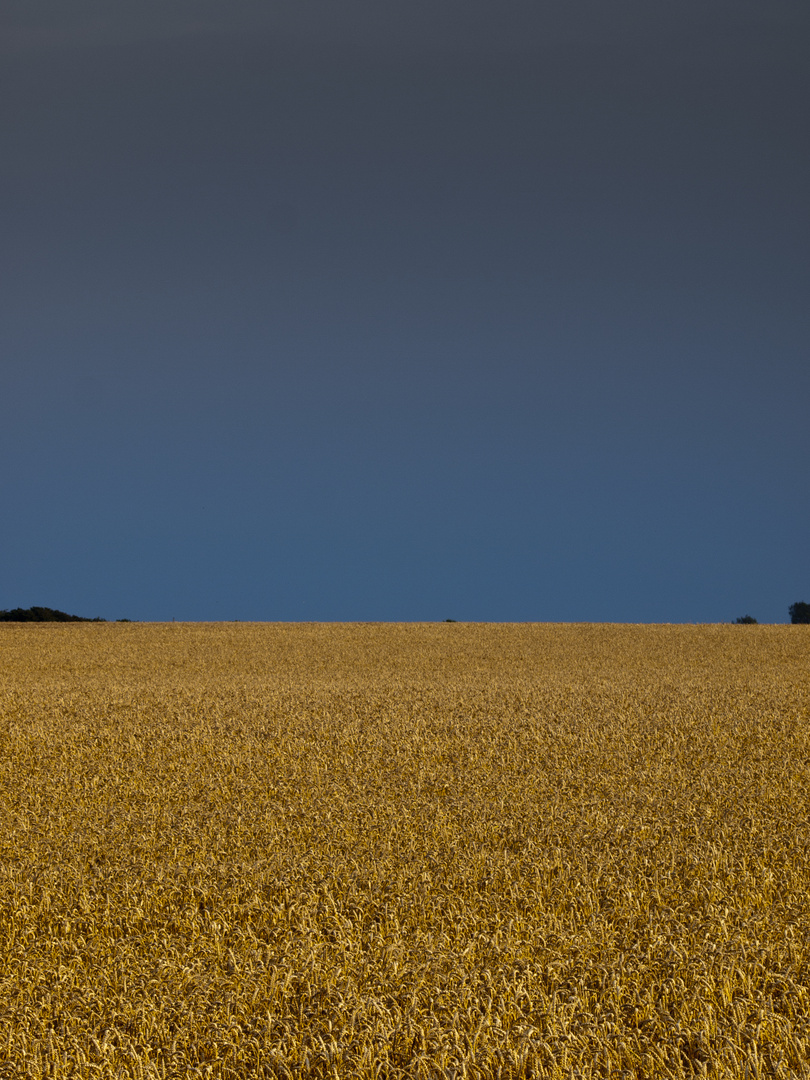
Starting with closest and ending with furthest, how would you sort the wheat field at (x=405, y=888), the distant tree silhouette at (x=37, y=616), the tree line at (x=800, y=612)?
1. the wheat field at (x=405, y=888)
2. the distant tree silhouette at (x=37, y=616)
3. the tree line at (x=800, y=612)

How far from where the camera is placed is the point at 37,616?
33.2 metres

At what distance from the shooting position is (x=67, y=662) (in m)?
18.4

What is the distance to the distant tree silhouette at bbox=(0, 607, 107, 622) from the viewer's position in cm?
3284

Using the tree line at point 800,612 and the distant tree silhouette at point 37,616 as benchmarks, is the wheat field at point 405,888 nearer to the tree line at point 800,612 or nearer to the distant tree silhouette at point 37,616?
the distant tree silhouette at point 37,616

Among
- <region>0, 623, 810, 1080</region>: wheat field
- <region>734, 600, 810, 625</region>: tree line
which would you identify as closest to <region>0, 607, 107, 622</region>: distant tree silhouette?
<region>0, 623, 810, 1080</region>: wheat field

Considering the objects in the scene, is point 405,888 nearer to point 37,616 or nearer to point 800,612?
point 37,616

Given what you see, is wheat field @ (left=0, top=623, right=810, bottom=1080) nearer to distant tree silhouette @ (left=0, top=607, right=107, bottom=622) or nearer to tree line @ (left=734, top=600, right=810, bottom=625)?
distant tree silhouette @ (left=0, top=607, right=107, bottom=622)

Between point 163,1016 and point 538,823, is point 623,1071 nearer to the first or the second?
point 163,1016

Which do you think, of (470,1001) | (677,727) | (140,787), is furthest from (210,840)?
(677,727)

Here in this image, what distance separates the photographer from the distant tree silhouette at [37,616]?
1293 inches

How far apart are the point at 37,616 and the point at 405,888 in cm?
3151

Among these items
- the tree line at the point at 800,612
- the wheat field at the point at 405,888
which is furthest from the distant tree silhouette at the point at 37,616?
the tree line at the point at 800,612

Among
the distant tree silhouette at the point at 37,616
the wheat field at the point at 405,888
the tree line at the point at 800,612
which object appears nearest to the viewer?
the wheat field at the point at 405,888

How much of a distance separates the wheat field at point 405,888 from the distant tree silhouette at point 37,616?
22.4 meters
